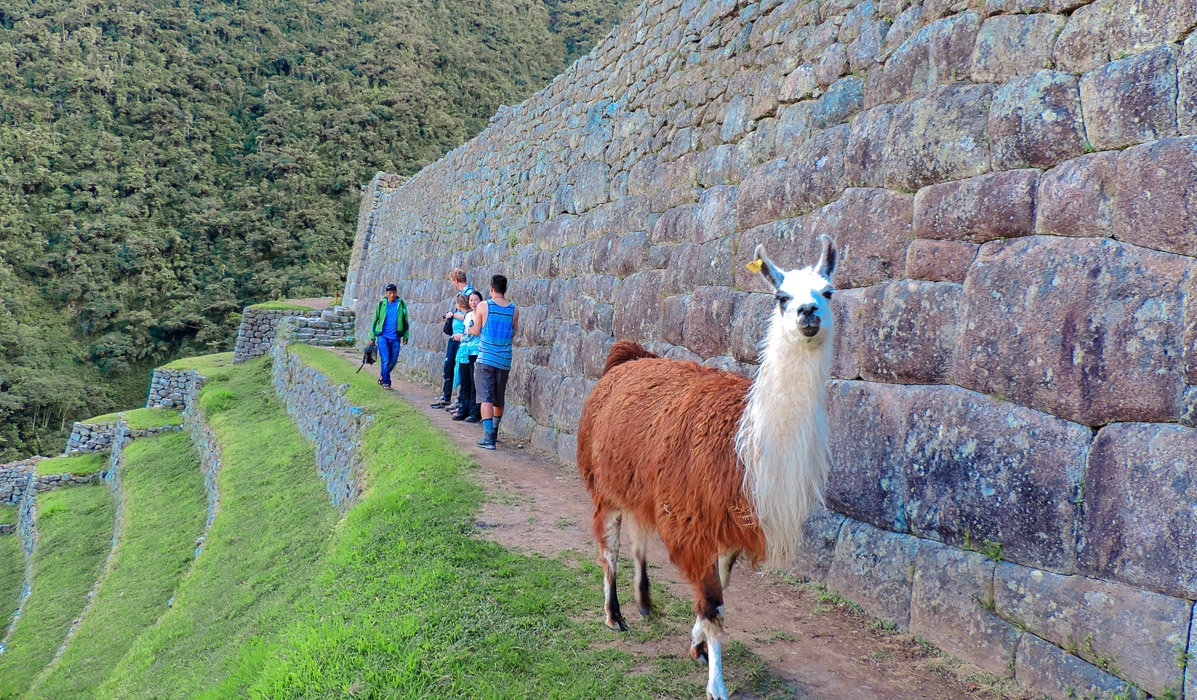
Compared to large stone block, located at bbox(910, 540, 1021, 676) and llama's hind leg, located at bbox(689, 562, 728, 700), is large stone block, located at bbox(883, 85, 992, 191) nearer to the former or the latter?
large stone block, located at bbox(910, 540, 1021, 676)

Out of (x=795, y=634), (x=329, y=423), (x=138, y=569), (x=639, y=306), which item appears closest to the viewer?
(x=795, y=634)

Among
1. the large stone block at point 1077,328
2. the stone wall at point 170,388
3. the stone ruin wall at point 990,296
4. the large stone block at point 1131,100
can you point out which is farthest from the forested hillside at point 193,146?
the large stone block at point 1131,100

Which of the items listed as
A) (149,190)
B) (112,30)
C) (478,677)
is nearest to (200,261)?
(149,190)

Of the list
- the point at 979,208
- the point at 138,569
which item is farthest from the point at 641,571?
the point at 138,569

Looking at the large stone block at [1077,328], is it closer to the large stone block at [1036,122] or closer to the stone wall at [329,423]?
the large stone block at [1036,122]

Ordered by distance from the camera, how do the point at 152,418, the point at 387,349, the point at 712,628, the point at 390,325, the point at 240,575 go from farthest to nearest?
the point at 152,418 → the point at 387,349 → the point at 390,325 → the point at 240,575 → the point at 712,628

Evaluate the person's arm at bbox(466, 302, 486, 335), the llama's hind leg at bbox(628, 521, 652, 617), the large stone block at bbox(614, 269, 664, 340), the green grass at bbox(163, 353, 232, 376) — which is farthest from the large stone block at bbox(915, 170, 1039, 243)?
the green grass at bbox(163, 353, 232, 376)

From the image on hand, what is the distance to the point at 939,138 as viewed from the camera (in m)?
3.09

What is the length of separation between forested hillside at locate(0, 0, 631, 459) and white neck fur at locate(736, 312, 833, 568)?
90.4 feet

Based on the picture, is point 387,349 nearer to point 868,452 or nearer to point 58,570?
point 58,570

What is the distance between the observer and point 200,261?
30.7 m

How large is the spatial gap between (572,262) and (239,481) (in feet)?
20.4

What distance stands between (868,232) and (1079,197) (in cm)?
103

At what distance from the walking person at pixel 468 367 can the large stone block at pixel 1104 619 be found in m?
5.50
